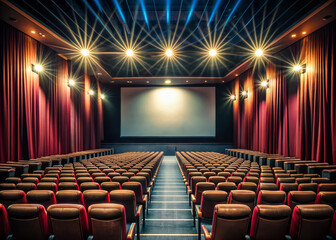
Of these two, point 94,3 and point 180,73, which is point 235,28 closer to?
point 180,73

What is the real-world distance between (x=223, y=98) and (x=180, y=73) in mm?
4757

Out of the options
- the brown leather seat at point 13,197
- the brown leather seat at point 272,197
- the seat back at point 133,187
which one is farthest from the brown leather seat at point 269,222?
the brown leather seat at point 13,197

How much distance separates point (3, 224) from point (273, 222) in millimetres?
2723

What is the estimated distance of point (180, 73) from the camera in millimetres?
16156

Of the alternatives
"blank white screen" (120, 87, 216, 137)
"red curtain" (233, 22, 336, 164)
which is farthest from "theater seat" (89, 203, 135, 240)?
"blank white screen" (120, 87, 216, 137)

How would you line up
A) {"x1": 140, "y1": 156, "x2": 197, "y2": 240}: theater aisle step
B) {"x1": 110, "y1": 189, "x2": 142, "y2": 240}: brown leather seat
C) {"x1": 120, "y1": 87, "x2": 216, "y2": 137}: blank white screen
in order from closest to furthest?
{"x1": 110, "y1": 189, "x2": 142, "y2": 240}: brown leather seat
{"x1": 140, "y1": 156, "x2": 197, "y2": 240}: theater aisle step
{"x1": 120, "y1": 87, "x2": 216, "y2": 137}: blank white screen

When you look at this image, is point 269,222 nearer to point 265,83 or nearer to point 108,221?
point 108,221

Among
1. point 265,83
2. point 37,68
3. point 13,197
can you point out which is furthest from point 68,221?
point 265,83

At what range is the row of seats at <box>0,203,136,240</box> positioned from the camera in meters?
2.21

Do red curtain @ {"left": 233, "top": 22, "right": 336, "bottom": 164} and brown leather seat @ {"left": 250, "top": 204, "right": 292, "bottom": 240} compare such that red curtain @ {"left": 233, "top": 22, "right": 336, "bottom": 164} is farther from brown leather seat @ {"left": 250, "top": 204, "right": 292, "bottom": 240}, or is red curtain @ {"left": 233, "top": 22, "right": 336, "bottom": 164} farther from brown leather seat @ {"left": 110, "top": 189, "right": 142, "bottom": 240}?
brown leather seat @ {"left": 110, "top": 189, "right": 142, "bottom": 240}

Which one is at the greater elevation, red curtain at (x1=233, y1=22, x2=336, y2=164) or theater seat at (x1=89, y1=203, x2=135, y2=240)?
red curtain at (x1=233, y1=22, x2=336, y2=164)

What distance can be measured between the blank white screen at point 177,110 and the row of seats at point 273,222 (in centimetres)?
1624

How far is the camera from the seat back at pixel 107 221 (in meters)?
2.21

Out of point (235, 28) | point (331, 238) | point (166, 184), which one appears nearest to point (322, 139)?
point (166, 184)
